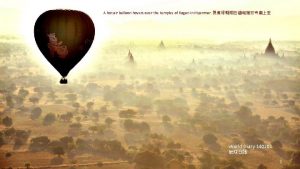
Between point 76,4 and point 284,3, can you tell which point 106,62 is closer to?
point 76,4

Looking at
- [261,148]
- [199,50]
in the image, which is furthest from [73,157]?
[261,148]

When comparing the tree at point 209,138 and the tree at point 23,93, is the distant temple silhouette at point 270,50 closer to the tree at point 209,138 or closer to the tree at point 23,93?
the tree at point 209,138

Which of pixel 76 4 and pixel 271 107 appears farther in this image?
pixel 271 107

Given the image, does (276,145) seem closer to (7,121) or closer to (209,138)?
(209,138)

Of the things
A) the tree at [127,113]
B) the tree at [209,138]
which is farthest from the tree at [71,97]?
the tree at [209,138]

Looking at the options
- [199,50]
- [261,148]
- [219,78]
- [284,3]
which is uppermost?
[284,3]
